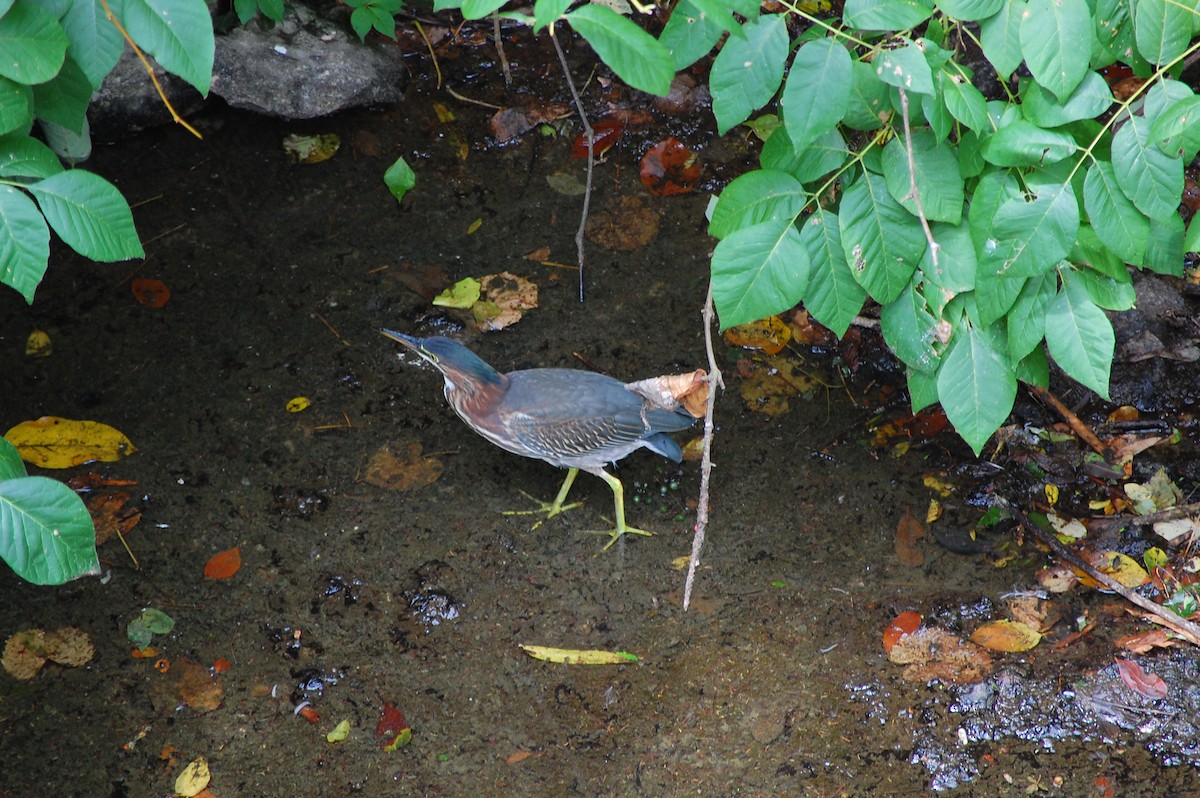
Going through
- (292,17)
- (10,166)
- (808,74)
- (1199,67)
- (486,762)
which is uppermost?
(808,74)

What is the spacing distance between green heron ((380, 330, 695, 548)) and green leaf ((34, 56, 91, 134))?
1.45m

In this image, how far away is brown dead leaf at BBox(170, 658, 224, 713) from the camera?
10.3 ft

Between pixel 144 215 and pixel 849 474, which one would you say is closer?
pixel 849 474

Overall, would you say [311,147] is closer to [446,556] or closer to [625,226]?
[625,226]

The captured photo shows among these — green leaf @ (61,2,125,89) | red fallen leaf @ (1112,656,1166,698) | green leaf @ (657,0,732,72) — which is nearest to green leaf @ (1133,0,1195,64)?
green leaf @ (657,0,732,72)

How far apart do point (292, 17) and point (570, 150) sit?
1621mm

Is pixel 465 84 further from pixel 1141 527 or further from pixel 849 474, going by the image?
pixel 1141 527

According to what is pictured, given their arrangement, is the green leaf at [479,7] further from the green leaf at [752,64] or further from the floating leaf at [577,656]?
the floating leaf at [577,656]

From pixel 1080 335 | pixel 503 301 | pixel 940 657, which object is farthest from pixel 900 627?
pixel 503 301

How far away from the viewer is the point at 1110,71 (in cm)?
512

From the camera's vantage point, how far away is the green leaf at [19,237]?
215 cm

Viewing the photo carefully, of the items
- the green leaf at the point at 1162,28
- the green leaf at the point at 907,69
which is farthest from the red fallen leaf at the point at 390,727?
the green leaf at the point at 1162,28

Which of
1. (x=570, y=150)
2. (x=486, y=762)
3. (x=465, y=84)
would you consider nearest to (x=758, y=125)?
(x=570, y=150)

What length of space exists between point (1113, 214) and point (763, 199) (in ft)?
2.70
